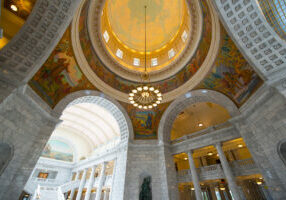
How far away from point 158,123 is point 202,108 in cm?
564

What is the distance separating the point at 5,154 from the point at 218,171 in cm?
1366

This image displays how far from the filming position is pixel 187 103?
1268cm

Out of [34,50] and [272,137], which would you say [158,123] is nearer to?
[272,137]

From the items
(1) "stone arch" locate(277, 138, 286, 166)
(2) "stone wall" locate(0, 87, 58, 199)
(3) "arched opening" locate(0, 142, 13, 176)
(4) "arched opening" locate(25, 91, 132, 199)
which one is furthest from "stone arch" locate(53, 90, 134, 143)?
(1) "stone arch" locate(277, 138, 286, 166)

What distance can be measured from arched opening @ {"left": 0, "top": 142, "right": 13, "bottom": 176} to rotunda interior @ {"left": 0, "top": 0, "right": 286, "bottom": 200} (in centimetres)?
5

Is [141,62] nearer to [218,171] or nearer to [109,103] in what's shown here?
[109,103]

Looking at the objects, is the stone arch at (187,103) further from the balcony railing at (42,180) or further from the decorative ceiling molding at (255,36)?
the balcony railing at (42,180)

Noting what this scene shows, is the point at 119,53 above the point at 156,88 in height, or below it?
above

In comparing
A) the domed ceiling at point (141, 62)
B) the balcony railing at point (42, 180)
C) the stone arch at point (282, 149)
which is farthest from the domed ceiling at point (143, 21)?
the balcony railing at point (42, 180)

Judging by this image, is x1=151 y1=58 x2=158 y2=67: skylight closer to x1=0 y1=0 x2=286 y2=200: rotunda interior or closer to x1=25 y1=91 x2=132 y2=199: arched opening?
x1=0 y1=0 x2=286 y2=200: rotunda interior

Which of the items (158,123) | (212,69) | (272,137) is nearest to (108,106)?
(158,123)

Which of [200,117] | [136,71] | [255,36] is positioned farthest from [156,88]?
[200,117]

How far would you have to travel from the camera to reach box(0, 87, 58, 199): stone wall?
616 centimetres

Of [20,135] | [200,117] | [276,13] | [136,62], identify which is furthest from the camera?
[200,117]
